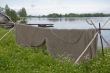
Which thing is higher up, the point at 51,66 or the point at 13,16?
the point at 13,16

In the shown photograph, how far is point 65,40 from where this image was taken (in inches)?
385

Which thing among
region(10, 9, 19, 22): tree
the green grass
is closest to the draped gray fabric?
the green grass

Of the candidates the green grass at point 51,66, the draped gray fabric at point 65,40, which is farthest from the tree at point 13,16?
the green grass at point 51,66

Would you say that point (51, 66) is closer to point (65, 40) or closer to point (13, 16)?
point (65, 40)

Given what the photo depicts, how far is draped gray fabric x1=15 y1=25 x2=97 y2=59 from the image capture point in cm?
919

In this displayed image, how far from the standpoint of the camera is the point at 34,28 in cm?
1141

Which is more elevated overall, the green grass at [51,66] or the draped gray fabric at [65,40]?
the draped gray fabric at [65,40]

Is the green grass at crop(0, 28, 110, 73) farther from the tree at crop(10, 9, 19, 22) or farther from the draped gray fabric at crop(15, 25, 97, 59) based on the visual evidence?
the tree at crop(10, 9, 19, 22)

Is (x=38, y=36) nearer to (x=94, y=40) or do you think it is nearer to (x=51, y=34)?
(x=51, y=34)

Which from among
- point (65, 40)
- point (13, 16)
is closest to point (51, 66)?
point (65, 40)

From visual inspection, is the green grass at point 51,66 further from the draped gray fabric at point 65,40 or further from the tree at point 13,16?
the tree at point 13,16

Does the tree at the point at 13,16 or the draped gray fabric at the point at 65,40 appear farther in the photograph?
the tree at the point at 13,16

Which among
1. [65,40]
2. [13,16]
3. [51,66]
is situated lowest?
[51,66]

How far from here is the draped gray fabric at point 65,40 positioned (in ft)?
30.1
